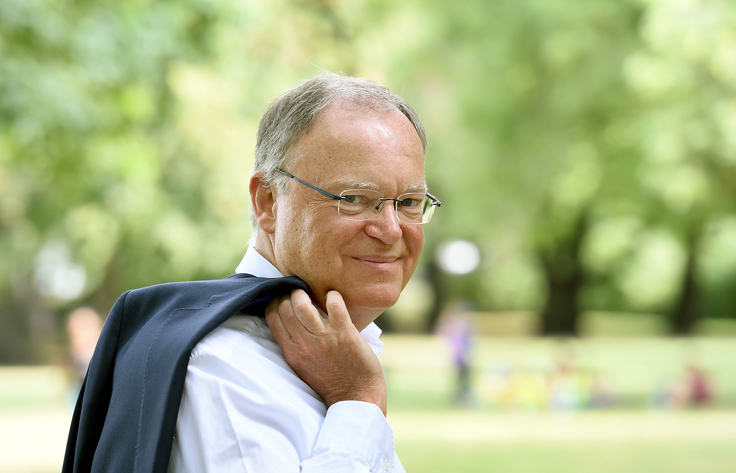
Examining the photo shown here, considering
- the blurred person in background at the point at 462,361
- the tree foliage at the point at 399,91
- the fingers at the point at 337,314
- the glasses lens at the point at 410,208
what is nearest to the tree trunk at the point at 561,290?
the tree foliage at the point at 399,91

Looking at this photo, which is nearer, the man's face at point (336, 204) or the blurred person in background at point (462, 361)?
the man's face at point (336, 204)

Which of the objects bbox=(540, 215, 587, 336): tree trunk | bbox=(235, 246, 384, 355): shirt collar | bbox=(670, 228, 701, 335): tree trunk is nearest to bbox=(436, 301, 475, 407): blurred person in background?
bbox=(670, 228, 701, 335): tree trunk

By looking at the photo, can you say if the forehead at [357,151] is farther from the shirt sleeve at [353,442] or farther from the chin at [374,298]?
the shirt sleeve at [353,442]

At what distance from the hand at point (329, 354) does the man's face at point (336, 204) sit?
0.12 metres

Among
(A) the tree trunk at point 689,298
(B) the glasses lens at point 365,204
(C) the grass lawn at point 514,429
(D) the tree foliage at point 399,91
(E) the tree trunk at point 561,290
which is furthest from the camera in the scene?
(E) the tree trunk at point 561,290

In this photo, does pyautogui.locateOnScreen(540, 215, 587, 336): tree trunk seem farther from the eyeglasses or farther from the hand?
the hand

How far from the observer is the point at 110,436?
55.9 inches

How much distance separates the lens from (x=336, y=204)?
1575 mm

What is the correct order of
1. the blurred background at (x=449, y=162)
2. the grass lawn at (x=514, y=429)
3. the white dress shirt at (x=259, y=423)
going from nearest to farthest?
the white dress shirt at (x=259, y=423) < the blurred background at (x=449, y=162) < the grass lawn at (x=514, y=429)

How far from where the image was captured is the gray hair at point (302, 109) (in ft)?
5.27

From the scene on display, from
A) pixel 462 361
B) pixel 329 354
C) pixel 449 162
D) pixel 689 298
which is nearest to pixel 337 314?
pixel 329 354

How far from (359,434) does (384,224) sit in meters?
0.45

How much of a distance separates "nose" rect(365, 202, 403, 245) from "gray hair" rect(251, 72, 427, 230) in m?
0.21

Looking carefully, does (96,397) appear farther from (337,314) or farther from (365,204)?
(365,204)
